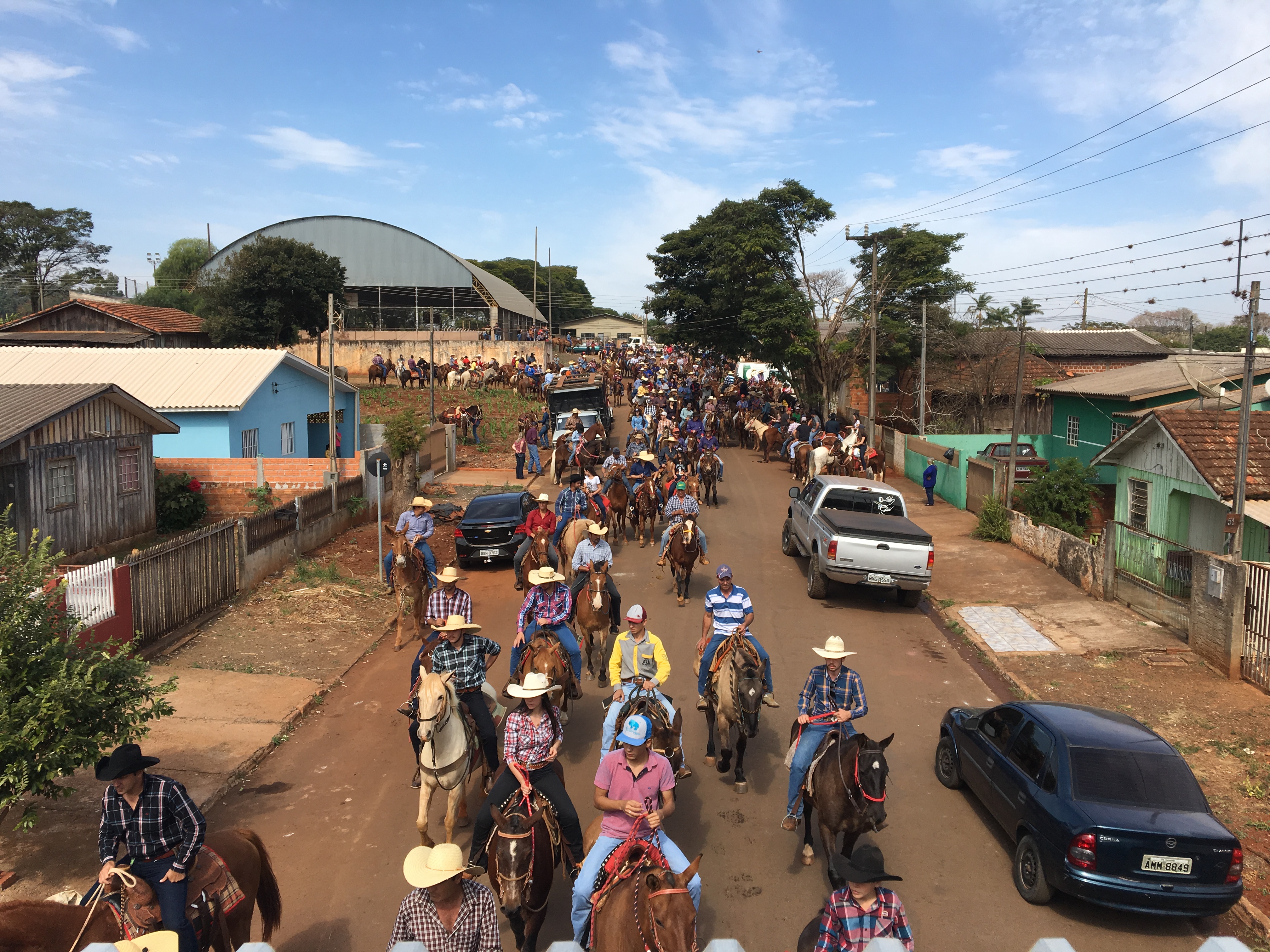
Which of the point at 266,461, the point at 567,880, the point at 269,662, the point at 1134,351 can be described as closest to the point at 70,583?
the point at 269,662

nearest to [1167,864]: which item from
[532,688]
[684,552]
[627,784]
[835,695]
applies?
[835,695]

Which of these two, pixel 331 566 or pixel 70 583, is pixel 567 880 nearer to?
pixel 70 583

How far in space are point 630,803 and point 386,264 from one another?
5586cm

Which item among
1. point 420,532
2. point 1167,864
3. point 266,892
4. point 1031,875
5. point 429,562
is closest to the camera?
point 266,892

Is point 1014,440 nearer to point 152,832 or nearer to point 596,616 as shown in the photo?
point 596,616

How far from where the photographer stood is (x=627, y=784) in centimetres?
575

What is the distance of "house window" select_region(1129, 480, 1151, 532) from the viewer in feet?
62.2

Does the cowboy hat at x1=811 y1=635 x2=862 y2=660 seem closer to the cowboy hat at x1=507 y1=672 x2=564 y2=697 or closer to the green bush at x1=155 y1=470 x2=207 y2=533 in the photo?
the cowboy hat at x1=507 y1=672 x2=564 y2=697

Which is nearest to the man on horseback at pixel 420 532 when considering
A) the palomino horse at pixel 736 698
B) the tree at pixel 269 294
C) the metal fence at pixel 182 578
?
the metal fence at pixel 182 578

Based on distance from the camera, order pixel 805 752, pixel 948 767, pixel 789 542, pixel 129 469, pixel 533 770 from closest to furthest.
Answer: pixel 533 770
pixel 805 752
pixel 948 767
pixel 129 469
pixel 789 542

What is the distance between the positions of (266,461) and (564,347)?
2404 inches

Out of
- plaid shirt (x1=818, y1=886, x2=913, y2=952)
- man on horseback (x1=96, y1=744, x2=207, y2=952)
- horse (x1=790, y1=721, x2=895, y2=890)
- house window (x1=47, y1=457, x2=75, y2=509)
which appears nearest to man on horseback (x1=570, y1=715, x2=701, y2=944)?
plaid shirt (x1=818, y1=886, x2=913, y2=952)

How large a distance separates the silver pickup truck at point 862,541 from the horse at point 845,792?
7668mm

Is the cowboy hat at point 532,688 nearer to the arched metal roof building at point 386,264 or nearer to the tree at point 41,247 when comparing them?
the arched metal roof building at point 386,264
